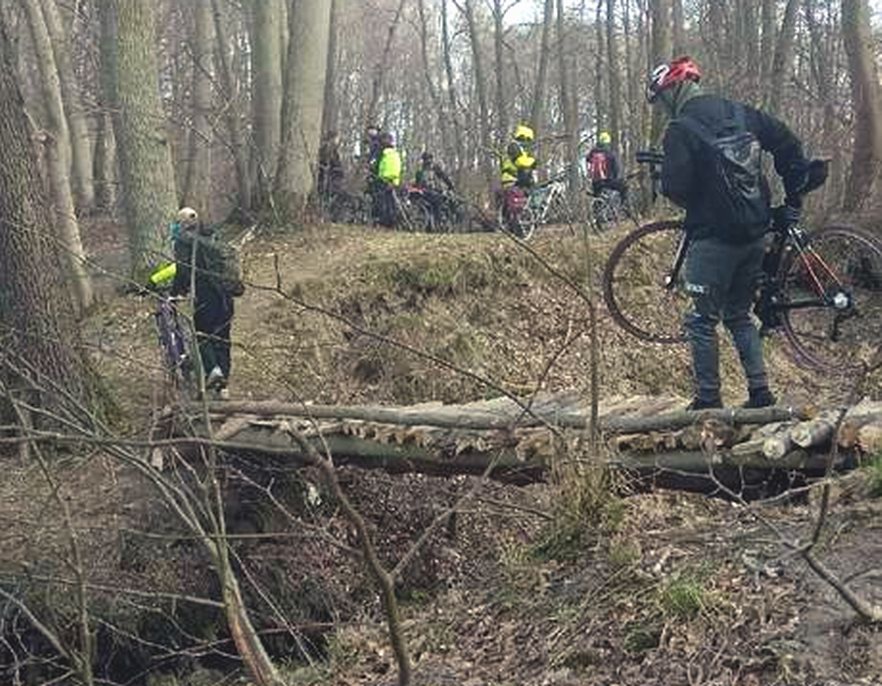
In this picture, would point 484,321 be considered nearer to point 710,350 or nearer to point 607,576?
point 710,350

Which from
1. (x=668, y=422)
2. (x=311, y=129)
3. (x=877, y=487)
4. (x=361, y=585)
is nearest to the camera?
(x=877, y=487)

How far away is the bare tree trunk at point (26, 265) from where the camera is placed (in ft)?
33.2

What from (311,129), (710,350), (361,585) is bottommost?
(361,585)

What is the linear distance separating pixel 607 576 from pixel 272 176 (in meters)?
11.7

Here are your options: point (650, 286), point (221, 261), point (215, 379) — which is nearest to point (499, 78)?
point (650, 286)

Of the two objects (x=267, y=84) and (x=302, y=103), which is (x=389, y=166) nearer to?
(x=302, y=103)

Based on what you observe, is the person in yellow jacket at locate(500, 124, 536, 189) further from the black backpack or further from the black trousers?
the black backpack

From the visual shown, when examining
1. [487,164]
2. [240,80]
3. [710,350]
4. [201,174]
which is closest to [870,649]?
[710,350]

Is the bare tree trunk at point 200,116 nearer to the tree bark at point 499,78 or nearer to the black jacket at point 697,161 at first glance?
the tree bark at point 499,78

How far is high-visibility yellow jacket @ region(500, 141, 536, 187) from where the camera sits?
15648 mm

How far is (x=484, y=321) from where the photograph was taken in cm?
1402

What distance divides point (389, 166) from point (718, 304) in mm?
11262

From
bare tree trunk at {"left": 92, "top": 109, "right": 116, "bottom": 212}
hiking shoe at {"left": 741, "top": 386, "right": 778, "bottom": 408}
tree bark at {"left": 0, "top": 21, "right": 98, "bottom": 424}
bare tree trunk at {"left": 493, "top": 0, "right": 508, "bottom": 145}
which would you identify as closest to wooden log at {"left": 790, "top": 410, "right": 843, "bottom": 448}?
hiking shoe at {"left": 741, "top": 386, "right": 778, "bottom": 408}

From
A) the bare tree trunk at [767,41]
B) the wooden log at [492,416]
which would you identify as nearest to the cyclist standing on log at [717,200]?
the wooden log at [492,416]
